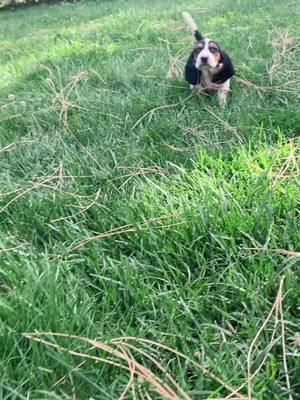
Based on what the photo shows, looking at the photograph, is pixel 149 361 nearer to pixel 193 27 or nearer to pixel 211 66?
pixel 211 66

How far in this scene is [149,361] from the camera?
1.34 m

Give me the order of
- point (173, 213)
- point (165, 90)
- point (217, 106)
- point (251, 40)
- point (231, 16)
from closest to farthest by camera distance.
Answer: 1. point (173, 213)
2. point (217, 106)
3. point (165, 90)
4. point (251, 40)
5. point (231, 16)

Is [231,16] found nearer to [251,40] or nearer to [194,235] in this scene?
[251,40]

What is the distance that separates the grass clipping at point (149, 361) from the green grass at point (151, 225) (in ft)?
0.05

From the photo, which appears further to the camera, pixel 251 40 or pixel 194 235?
pixel 251 40

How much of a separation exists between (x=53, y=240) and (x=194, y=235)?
0.54 meters

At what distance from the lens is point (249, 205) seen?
6.14 feet

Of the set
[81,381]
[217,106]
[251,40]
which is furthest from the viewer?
[251,40]

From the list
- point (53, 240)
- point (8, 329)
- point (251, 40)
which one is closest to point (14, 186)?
point (53, 240)

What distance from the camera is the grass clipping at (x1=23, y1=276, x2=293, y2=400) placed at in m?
1.22

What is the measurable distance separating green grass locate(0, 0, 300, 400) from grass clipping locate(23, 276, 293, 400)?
2 centimetres

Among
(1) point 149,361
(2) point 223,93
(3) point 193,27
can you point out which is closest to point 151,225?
(1) point 149,361

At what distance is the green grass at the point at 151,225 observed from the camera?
1325mm

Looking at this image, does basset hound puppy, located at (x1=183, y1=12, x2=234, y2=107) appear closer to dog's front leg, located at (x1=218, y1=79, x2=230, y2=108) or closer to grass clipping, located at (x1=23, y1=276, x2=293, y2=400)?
dog's front leg, located at (x1=218, y1=79, x2=230, y2=108)
